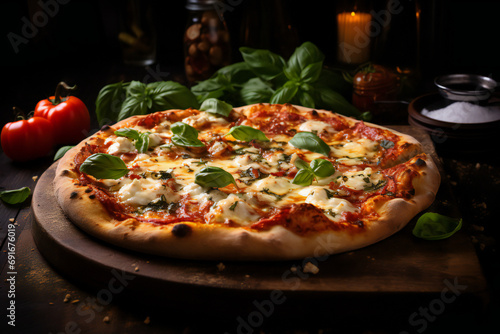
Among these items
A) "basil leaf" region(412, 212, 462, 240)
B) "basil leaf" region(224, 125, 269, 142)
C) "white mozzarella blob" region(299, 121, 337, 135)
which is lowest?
"basil leaf" region(412, 212, 462, 240)

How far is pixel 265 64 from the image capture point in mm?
3322

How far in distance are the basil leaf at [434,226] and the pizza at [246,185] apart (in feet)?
0.25

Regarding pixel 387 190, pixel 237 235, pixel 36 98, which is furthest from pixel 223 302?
pixel 36 98

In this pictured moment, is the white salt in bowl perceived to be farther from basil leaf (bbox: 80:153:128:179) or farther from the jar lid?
the jar lid

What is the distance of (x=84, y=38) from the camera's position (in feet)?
16.9

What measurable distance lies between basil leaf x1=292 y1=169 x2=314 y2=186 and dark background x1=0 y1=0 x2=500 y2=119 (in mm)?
1744

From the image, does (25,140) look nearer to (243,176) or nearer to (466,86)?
(243,176)

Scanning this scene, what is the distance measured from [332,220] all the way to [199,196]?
0.57 metres

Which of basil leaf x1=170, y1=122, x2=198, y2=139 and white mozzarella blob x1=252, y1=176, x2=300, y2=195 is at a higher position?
basil leaf x1=170, y1=122, x2=198, y2=139

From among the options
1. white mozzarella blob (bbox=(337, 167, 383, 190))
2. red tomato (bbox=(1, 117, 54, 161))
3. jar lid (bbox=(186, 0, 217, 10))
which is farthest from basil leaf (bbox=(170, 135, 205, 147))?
jar lid (bbox=(186, 0, 217, 10))

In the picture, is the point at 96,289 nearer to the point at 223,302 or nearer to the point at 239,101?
the point at 223,302

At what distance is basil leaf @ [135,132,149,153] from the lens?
8.38 feet

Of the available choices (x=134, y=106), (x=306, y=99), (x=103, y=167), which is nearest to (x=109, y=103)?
(x=134, y=106)

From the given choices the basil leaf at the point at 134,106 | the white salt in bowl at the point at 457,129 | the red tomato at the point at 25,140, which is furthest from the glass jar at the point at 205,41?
the white salt in bowl at the point at 457,129
